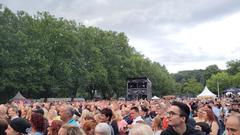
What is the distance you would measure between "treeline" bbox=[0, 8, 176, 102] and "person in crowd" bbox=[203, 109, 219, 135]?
124 feet

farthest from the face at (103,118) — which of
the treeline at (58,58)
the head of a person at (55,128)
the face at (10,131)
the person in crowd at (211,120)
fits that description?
the treeline at (58,58)

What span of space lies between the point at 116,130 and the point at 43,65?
135 ft

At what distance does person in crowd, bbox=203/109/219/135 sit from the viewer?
9094mm

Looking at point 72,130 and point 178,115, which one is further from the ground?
point 178,115

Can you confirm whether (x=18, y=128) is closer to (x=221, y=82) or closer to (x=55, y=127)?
(x=55, y=127)

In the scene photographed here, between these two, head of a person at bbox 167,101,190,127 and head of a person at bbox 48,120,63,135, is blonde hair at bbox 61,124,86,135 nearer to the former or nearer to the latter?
head of a person at bbox 167,101,190,127

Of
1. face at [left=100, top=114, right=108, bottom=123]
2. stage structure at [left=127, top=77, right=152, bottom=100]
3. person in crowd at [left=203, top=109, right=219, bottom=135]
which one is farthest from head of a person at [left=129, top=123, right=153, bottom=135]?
stage structure at [left=127, top=77, right=152, bottom=100]

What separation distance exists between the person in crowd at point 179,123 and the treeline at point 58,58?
4116 cm

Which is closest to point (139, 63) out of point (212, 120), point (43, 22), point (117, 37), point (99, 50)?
point (117, 37)

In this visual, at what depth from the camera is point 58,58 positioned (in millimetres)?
55156

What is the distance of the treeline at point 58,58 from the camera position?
153 ft

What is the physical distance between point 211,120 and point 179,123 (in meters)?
4.20

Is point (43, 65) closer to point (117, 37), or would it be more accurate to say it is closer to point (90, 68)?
point (90, 68)

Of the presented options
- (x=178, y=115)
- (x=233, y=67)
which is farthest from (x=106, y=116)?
(x=233, y=67)
